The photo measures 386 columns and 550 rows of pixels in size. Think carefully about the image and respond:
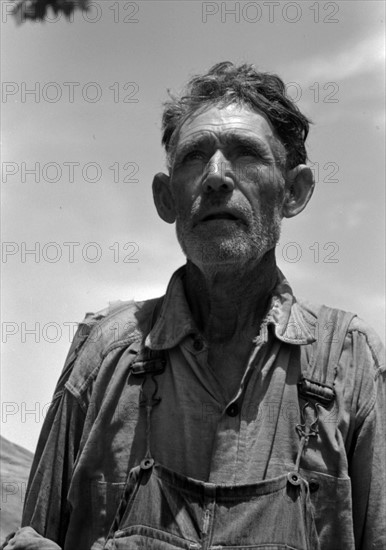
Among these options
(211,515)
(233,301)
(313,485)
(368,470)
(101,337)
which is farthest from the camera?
(101,337)

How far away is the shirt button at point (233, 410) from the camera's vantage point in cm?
425

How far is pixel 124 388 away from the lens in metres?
4.39

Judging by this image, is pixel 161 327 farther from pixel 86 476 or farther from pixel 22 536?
pixel 22 536

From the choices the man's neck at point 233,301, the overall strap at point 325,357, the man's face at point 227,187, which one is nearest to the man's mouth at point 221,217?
the man's face at point 227,187

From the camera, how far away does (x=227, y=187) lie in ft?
14.2

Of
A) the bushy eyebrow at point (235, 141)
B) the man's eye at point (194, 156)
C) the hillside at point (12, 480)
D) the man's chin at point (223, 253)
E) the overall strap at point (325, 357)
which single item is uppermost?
the bushy eyebrow at point (235, 141)

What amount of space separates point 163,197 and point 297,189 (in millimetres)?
553

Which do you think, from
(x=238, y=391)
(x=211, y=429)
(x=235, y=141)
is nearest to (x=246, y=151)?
(x=235, y=141)

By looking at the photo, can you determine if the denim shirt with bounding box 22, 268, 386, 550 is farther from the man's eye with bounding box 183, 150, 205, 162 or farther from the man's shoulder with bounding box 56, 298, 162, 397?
the man's eye with bounding box 183, 150, 205, 162

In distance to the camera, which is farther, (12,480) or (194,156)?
(12,480)

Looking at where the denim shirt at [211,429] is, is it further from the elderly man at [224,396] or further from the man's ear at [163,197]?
the man's ear at [163,197]

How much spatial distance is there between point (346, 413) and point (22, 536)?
1267mm

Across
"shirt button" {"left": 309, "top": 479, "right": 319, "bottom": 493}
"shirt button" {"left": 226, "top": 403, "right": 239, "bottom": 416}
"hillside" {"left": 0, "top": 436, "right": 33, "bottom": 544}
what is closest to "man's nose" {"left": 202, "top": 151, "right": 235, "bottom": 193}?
"shirt button" {"left": 226, "top": 403, "right": 239, "bottom": 416}

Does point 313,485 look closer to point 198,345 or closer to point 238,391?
point 238,391
